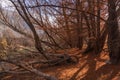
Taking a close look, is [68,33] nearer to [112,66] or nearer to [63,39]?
[63,39]

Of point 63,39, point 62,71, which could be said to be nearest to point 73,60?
point 62,71

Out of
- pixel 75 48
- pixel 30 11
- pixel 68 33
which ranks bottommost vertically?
pixel 75 48

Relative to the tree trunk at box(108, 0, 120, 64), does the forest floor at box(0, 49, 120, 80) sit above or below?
below

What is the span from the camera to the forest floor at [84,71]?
298 inches

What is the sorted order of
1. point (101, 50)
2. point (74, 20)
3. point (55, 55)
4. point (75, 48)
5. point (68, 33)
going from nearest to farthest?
point (55, 55) < point (101, 50) < point (74, 20) < point (68, 33) < point (75, 48)

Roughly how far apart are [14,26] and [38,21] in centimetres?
169

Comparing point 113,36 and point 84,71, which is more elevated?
point 113,36

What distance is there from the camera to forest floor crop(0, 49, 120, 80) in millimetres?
7566

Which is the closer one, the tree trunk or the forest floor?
the forest floor

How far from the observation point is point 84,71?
8.11m

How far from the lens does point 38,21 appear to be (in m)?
11.7

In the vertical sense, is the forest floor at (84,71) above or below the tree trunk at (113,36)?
below

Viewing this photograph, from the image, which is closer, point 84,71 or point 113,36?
point 84,71

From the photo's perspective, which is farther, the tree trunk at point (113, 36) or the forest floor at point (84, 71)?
the tree trunk at point (113, 36)
